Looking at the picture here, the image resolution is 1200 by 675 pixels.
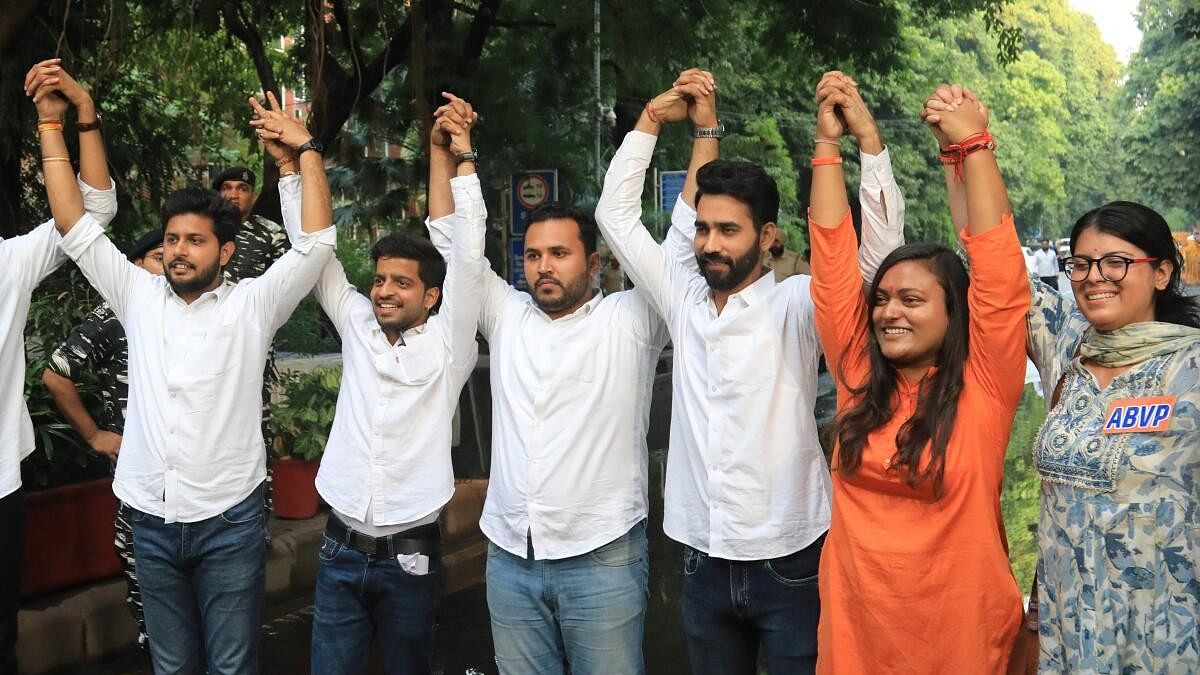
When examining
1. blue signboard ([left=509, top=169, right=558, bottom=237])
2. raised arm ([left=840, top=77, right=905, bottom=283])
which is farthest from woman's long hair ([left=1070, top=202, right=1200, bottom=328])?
blue signboard ([left=509, top=169, right=558, bottom=237])

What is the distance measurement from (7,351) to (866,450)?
2867 millimetres

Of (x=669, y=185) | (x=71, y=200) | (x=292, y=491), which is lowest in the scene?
(x=292, y=491)

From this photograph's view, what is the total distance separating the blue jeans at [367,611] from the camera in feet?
12.3

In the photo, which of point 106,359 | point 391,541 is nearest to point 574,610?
point 391,541

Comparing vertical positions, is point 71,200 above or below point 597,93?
below

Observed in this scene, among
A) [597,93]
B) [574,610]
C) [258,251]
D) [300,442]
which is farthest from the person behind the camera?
[597,93]

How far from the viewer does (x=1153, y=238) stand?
2.92 meters

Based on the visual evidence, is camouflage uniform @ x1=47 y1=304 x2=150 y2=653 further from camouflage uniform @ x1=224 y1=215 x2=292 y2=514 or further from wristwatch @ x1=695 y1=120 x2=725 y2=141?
wristwatch @ x1=695 y1=120 x2=725 y2=141

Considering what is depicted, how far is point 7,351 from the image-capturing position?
413cm

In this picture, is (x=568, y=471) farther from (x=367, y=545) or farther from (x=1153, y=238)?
(x=1153, y=238)

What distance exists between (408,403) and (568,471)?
63 centimetres

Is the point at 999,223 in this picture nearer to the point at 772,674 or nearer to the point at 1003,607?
the point at 1003,607

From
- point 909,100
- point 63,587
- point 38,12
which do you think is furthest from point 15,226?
point 909,100

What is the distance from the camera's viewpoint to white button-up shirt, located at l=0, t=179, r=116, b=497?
411 cm
